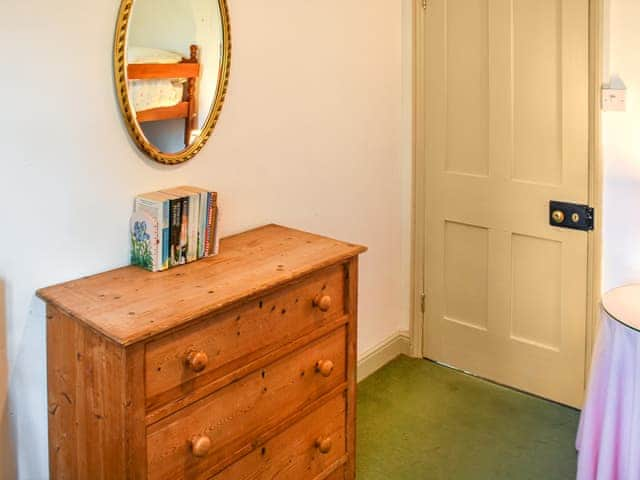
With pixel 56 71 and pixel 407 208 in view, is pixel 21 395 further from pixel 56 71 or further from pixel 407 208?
pixel 407 208

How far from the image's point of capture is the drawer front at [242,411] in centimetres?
197

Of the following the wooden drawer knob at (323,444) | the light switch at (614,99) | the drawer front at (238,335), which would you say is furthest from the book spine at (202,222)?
the light switch at (614,99)

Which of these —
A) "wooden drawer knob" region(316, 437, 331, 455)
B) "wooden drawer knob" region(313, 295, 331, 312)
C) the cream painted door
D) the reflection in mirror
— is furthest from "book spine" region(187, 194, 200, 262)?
the cream painted door

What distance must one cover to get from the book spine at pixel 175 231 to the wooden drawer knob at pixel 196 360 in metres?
0.38

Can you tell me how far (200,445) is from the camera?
2010mm

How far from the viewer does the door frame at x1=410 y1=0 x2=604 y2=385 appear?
287cm

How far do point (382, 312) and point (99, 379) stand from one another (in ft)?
6.23

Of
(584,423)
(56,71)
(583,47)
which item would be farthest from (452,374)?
(56,71)

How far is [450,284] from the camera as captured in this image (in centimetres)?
353

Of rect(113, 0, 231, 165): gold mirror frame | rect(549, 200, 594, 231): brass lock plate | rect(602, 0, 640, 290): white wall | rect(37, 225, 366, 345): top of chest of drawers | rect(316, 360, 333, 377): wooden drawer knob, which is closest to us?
rect(37, 225, 366, 345): top of chest of drawers

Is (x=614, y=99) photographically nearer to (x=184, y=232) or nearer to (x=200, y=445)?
(x=184, y=232)

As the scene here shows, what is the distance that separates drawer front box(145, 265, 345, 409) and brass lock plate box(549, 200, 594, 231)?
1103 mm

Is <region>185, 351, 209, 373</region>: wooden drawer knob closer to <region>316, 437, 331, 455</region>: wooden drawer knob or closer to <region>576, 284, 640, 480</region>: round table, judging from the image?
<region>316, 437, 331, 455</region>: wooden drawer knob

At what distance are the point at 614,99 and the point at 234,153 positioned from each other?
1.43m
